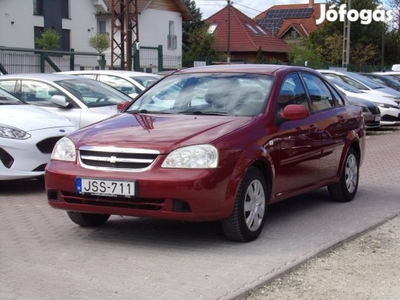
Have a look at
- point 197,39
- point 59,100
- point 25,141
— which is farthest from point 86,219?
point 197,39

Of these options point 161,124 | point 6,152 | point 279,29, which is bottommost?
point 6,152

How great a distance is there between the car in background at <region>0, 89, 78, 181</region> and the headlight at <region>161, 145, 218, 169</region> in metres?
3.28

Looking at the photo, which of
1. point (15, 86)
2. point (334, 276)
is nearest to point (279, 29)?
point (15, 86)

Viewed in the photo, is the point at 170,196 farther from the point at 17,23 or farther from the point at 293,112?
the point at 17,23

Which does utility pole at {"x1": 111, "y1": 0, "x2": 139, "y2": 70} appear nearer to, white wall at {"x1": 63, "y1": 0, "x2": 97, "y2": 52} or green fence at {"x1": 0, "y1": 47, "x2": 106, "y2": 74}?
green fence at {"x1": 0, "y1": 47, "x2": 106, "y2": 74}

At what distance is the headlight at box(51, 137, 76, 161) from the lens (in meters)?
6.19

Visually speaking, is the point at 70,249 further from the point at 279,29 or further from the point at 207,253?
the point at 279,29

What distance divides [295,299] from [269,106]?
7.70ft

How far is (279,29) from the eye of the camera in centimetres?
7994

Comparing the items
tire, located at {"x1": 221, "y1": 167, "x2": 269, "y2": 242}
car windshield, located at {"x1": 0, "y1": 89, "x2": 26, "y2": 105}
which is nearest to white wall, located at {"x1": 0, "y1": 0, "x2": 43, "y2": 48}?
car windshield, located at {"x1": 0, "y1": 89, "x2": 26, "y2": 105}

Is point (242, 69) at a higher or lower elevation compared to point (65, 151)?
higher

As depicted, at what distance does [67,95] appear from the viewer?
1031cm

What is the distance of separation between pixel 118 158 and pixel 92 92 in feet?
16.8

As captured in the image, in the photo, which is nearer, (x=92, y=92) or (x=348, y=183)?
(x=348, y=183)
